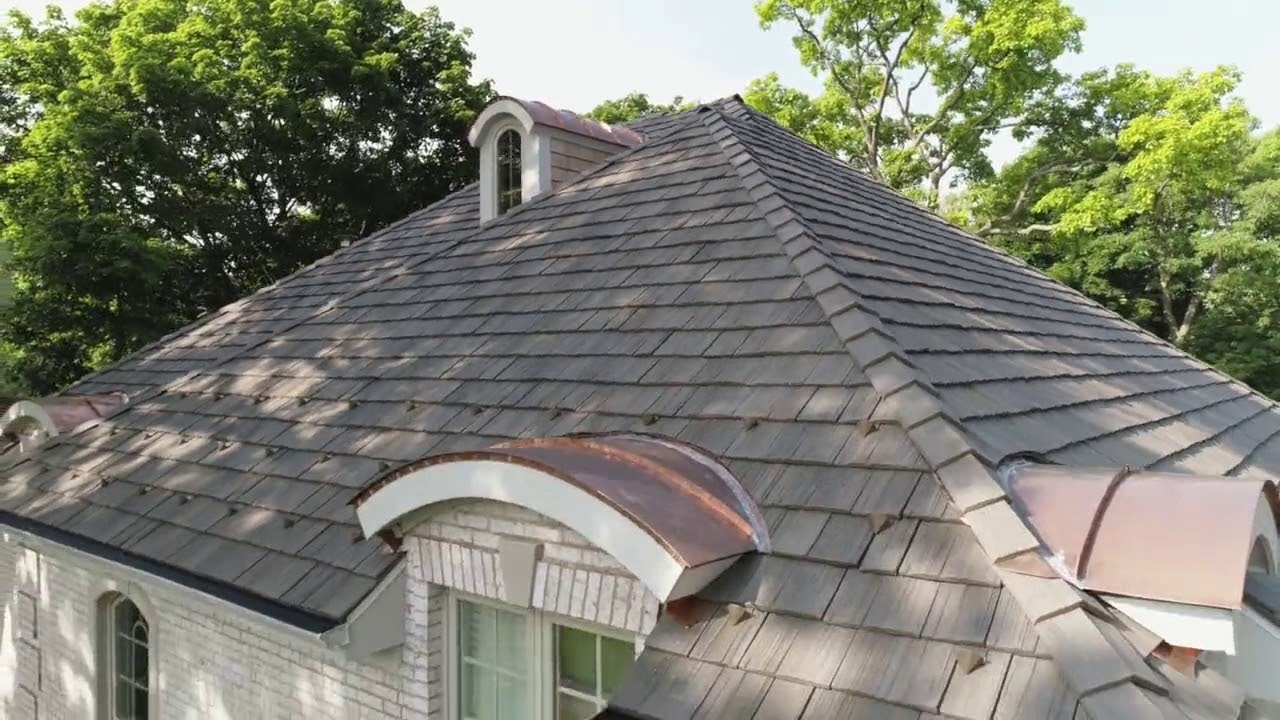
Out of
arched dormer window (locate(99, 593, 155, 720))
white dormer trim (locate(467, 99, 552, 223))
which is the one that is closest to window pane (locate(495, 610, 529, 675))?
arched dormer window (locate(99, 593, 155, 720))

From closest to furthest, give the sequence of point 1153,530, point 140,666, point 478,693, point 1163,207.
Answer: point 1153,530
point 478,693
point 140,666
point 1163,207

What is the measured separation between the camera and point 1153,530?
250 centimetres

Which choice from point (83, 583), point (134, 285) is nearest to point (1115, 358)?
point (83, 583)

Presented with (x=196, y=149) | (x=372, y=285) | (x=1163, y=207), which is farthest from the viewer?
(x=1163, y=207)

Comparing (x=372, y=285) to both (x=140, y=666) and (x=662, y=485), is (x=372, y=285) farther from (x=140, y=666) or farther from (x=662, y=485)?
(x=662, y=485)

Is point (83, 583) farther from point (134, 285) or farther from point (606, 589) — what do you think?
point (134, 285)

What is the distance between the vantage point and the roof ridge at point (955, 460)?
7.27ft

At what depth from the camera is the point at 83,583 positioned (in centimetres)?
641

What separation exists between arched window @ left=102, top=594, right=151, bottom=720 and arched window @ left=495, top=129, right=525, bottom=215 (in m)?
4.71

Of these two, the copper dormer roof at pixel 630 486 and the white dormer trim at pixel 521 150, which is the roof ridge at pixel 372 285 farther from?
the copper dormer roof at pixel 630 486

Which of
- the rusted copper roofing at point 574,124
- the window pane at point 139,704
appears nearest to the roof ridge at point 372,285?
the rusted copper roofing at point 574,124

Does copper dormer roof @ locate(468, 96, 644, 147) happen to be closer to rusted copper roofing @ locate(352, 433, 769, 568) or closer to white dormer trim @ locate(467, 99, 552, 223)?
white dormer trim @ locate(467, 99, 552, 223)

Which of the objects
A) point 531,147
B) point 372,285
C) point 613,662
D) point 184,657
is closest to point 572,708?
point 613,662

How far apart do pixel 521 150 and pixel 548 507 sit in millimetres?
5613
